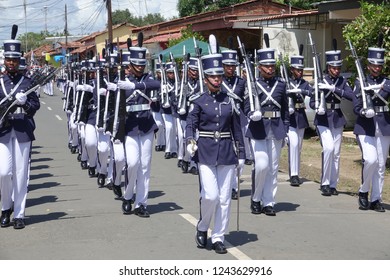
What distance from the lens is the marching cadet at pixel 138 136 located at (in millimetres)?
9484

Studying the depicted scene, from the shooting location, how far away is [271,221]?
924 cm

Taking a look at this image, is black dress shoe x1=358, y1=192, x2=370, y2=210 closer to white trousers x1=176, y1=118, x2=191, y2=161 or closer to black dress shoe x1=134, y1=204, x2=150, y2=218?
black dress shoe x1=134, y1=204, x2=150, y2=218

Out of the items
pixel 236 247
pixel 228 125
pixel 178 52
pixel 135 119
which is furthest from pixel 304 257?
pixel 178 52

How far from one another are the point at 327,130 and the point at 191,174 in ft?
11.0

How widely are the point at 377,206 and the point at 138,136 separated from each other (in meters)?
3.47

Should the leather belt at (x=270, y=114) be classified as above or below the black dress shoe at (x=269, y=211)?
above

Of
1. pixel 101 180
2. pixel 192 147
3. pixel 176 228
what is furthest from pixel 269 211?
pixel 101 180

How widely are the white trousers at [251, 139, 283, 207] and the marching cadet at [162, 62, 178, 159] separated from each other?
21.9 feet

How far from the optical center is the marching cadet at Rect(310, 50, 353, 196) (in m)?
11.1

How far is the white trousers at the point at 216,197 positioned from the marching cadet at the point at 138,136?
1.92 metres

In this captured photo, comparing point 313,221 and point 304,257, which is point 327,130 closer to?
point 313,221

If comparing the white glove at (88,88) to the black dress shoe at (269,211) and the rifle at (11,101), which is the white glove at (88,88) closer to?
the rifle at (11,101)

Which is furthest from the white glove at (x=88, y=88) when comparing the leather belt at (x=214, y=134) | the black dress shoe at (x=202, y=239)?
the black dress shoe at (x=202, y=239)

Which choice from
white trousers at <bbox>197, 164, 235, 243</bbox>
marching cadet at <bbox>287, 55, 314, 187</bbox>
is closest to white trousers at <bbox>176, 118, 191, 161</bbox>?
marching cadet at <bbox>287, 55, 314, 187</bbox>
